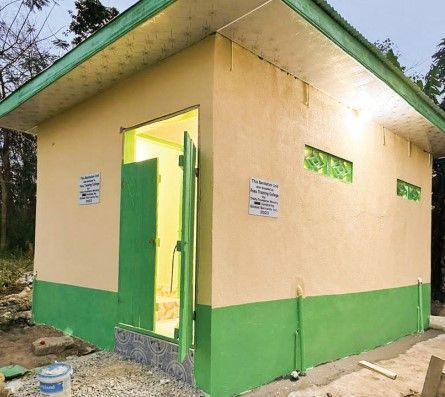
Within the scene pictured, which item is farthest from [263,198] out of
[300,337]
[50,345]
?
[50,345]

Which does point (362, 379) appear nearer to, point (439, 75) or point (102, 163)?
point (102, 163)

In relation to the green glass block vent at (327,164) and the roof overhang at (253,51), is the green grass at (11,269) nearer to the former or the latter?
the roof overhang at (253,51)

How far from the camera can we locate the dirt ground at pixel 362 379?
3.95 meters

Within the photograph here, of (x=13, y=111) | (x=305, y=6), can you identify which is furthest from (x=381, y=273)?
(x=13, y=111)

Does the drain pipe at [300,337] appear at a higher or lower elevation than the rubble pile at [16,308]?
higher

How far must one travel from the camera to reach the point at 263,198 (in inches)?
162

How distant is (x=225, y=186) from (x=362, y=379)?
259cm

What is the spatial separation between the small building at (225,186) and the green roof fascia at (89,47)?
0.02 metres

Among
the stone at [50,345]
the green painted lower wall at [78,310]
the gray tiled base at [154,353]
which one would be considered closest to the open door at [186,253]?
the gray tiled base at [154,353]

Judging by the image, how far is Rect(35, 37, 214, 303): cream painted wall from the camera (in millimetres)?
3756

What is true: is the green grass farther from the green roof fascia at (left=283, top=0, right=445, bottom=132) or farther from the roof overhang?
the green roof fascia at (left=283, top=0, right=445, bottom=132)

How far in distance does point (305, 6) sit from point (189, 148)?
4.86 feet

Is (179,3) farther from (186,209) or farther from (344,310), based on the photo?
(344,310)

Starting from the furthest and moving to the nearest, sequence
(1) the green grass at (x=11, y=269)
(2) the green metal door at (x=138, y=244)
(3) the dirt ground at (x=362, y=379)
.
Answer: (1) the green grass at (x=11, y=269), (2) the green metal door at (x=138, y=244), (3) the dirt ground at (x=362, y=379)
